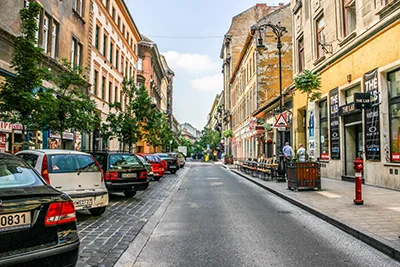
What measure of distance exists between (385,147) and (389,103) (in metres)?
1.54

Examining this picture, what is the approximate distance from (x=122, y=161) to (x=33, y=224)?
24.7 feet

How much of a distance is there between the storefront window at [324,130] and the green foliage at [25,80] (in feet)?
44.6

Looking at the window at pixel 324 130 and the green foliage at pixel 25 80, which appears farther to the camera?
the window at pixel 324 130

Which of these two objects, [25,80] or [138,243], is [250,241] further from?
[25,80]

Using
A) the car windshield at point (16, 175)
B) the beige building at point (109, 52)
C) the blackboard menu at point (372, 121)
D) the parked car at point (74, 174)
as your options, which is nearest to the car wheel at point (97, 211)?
the parked car at point (74, 174)

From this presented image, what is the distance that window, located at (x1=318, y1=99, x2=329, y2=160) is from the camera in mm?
17359

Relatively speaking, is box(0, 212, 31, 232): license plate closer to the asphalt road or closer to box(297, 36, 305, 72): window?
the asphalt road

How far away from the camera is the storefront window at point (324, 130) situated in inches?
683

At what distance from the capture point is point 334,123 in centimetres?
1605

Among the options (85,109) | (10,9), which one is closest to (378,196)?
(85,109)

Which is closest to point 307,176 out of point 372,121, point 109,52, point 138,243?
point 372,121

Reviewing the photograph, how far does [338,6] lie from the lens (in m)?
15.7

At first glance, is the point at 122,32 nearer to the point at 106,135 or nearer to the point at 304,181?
the point at 106,135

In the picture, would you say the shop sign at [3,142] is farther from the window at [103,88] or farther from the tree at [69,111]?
the window at [103,88]
